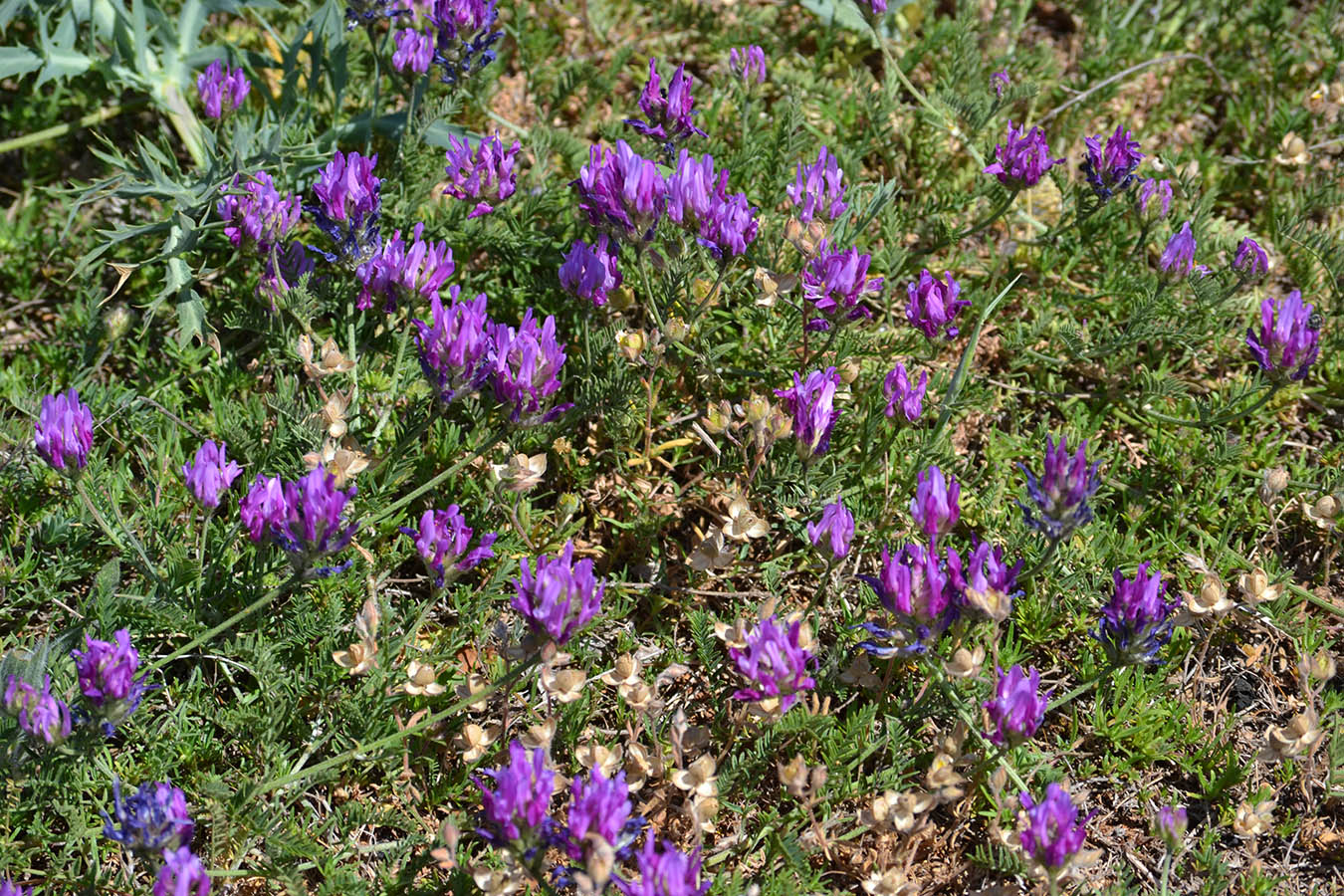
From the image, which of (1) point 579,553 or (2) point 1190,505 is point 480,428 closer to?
(1) point 579,553

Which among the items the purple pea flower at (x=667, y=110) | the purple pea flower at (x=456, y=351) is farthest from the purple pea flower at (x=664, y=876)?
the purple pea flower at (x=667, y=110)

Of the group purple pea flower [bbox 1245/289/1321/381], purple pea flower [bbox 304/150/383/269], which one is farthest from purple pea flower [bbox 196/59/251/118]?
purple pea flower [bbox 1245/289/1321/381]

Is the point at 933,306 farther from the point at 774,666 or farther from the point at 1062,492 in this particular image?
the point at 774,666

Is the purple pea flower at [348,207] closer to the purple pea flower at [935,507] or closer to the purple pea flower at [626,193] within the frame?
the purple pea flower at [626,193]

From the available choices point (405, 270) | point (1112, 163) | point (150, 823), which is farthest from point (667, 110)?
point (150, 823)

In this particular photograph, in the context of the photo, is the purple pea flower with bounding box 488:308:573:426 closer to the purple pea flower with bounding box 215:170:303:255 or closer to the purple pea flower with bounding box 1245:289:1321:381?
the purple pea flower with bounding box 215:170:303:255

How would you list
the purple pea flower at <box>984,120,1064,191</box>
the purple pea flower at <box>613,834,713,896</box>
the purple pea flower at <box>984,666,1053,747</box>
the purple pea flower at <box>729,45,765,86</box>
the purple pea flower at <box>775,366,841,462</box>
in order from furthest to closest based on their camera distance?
the purple pea flower at <box>729,45,765,86</box>
the purple pea flower at <box>984,120,1064,191</box>
the purple pea flower at <box>775,366,841,462</box>
the purple pea flower at <box>984,666,1053,747</box>
the purple pea flower at <box>613,834,713,896</box>
